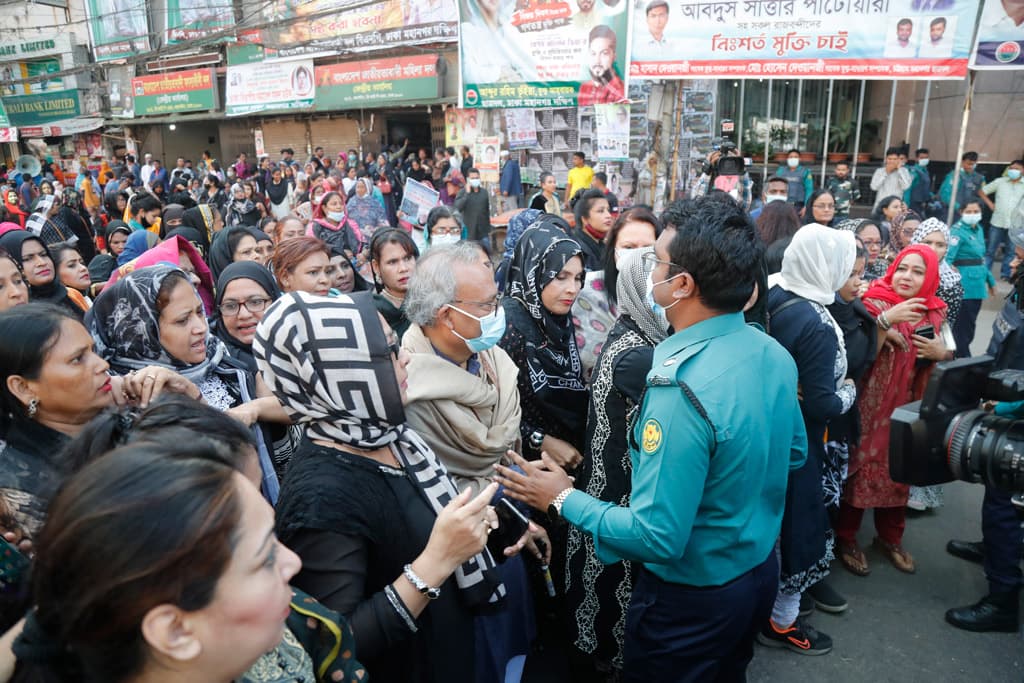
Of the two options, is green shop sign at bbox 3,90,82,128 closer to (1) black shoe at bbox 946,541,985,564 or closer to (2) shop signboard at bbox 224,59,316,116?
(2) shop signboard at bbox 224,59,316,116

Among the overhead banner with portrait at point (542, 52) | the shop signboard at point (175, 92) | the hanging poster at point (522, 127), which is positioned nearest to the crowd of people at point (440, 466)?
the overhead banner with portrait at point (542, 52)

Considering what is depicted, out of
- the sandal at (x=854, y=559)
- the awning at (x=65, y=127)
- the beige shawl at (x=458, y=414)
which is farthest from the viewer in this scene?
the awning at (x=65, y=127)

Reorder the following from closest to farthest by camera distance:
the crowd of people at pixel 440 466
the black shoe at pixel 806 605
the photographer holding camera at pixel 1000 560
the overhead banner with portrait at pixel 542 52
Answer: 1. the crowd of people at pixel 440 466
2. the photographer holding camera at pixel 1000 560
3. the black shoe at pixel 806 605
4. the overhead banner with portrait at pixel 542 52

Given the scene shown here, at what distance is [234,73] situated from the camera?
49.9 feet

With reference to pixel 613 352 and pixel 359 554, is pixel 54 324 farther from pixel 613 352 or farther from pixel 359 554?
pixel 613 352

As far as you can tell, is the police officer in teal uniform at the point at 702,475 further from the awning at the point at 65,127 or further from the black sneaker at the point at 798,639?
the awning at the point at 65,127

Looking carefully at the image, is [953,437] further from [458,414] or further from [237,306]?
[237,306]

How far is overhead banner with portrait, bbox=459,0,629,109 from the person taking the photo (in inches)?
322

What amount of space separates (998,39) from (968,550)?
5573 mm

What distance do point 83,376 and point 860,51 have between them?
7.75 meters

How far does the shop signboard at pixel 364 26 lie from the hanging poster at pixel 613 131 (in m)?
4.42

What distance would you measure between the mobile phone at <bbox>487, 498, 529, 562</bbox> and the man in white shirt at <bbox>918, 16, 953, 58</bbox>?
7.29m

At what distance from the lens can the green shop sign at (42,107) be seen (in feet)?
62.2

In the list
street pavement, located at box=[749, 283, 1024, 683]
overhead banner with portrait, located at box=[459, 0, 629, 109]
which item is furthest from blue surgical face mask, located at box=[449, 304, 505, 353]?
overhead banner with portrait, located at box=[459, 0, 629, 109]
